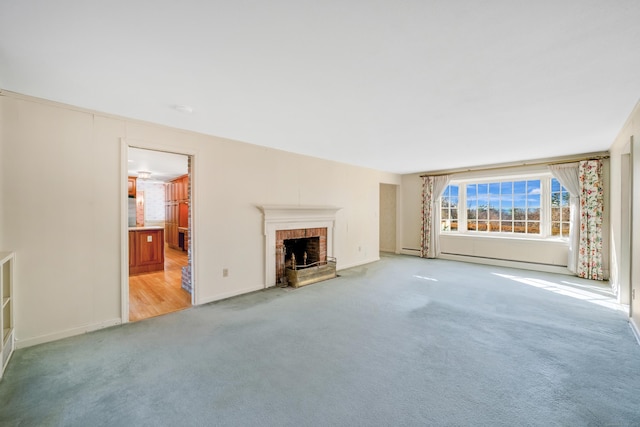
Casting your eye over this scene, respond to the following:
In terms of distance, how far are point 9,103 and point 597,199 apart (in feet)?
26.0

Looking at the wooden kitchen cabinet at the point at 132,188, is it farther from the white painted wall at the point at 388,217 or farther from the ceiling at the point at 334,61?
the white painted wall at the point at 388,217

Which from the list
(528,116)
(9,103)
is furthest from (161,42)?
(528,116)

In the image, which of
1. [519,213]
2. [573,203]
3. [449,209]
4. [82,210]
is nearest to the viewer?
[82,210]

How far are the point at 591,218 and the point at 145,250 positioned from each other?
822 cm

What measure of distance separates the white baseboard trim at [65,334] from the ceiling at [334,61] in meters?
2.21

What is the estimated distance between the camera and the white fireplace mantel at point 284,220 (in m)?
4.27

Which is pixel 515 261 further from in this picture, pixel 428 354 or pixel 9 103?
pixel 9 103

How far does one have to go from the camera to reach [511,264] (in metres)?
5.75

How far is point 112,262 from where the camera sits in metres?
2.89

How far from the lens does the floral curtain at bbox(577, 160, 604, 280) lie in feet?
15.3

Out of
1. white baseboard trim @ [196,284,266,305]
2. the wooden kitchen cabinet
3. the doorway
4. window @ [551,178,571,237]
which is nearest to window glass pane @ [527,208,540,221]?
window @ [551,178,571,237]

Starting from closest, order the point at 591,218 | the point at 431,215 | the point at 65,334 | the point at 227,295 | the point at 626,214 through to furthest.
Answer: the point at 65,334 → the point at 626,214 → the point at 227,295 → the point at 591,218 → the point at 431,215

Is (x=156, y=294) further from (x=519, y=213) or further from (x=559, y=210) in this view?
(x=559, y=210)

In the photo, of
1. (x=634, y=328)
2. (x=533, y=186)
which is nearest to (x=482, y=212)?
(x=533, y=186)
